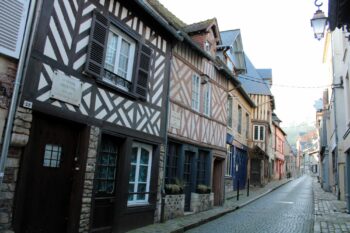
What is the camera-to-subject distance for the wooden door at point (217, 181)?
41.7 ft

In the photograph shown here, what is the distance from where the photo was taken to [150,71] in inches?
337

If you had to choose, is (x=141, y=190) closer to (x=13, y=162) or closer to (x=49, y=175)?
(x=49, y=175)

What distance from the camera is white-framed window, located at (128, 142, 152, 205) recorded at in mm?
8008

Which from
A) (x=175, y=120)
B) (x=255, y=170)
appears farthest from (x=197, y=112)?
(x=255, y=170)

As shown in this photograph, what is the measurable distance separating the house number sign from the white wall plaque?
3780 mm

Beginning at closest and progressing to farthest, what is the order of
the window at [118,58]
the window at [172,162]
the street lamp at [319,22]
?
the street lamp at [319,22] < the window at [118,58] < the window at [172,162]

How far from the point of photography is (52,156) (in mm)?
5832

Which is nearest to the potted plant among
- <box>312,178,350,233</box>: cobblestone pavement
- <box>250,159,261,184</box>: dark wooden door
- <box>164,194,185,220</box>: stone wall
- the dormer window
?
<box>164,194,185,220</box>: stone wall

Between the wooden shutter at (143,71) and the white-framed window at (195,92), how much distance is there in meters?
3.04

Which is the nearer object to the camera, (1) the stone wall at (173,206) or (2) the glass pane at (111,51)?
(2) the glass pane at (111,51)

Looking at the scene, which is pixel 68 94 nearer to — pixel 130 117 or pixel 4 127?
pixel 4 127

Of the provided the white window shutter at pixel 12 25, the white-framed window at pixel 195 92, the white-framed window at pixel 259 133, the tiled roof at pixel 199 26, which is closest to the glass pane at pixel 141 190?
the white-framed window at pixel 195 92

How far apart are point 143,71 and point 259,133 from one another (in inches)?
693

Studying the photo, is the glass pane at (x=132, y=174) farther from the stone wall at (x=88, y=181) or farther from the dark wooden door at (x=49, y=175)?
the dark wooden door at (x=49, y=175)
